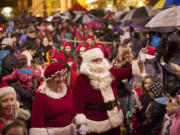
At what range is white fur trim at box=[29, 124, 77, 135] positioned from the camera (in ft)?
11.9

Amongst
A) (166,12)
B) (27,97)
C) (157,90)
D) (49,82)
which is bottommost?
(27,97)

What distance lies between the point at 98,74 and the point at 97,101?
0.42 meters

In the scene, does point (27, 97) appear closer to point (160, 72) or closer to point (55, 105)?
point (55, 105)

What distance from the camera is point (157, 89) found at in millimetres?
4441

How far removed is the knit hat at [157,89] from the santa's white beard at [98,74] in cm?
88

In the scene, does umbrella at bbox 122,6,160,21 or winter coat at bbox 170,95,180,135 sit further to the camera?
umbrella at bbox 122,6,160,21

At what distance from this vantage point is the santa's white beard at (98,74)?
12.9 feet

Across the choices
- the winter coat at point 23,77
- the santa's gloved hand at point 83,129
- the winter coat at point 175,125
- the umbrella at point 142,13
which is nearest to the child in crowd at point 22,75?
the winter coat at point 23,77

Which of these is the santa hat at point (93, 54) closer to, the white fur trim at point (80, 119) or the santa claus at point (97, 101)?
the santa claus at point (97, 101)

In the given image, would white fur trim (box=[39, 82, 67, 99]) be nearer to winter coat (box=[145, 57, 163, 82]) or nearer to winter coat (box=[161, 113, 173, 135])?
winter coat (box=[161, 113, 173, 135])

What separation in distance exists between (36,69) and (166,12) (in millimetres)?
3082

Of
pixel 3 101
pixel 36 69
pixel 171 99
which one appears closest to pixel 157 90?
pixel 171 99

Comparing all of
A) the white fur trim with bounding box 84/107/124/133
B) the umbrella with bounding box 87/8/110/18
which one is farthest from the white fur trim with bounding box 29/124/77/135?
the umbrella with bounding box 87/8/110/18

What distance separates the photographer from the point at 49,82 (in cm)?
388
